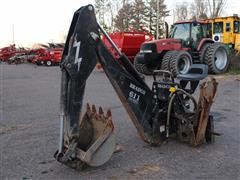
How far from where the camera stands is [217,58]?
17531 mm

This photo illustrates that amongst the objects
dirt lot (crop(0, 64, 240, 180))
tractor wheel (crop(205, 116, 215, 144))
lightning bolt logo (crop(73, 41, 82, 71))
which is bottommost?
dirt lot (crop(0, 64, 240, 180))

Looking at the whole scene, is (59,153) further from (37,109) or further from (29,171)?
(37,109)

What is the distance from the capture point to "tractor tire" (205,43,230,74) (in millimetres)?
16656

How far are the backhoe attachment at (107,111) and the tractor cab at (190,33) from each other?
1080cm

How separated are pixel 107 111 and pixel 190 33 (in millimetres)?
12744

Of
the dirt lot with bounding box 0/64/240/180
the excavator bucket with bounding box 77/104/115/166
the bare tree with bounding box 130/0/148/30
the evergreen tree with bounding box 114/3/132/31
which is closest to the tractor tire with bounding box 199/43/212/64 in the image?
the dirt lot with bounding box 0/64/240/180

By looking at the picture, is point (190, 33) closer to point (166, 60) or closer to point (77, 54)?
point (166, 60)

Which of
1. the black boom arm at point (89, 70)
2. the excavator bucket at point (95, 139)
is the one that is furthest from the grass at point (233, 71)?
the excavator bucket at point (95, 139)

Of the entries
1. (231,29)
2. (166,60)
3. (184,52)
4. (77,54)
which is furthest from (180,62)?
(77,54)

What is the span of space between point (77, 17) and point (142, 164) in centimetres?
206

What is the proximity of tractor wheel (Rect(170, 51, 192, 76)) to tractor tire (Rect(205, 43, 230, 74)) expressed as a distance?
105 centimetres

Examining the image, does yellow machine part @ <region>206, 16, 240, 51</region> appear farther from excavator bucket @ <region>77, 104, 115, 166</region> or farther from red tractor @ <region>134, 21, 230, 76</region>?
excavator bucket @ <region>77, 104, 115, 166</region>

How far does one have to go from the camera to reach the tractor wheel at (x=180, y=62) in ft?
50.2

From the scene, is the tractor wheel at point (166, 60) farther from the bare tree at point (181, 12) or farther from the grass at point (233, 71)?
the bare tree at point (181, 12)
